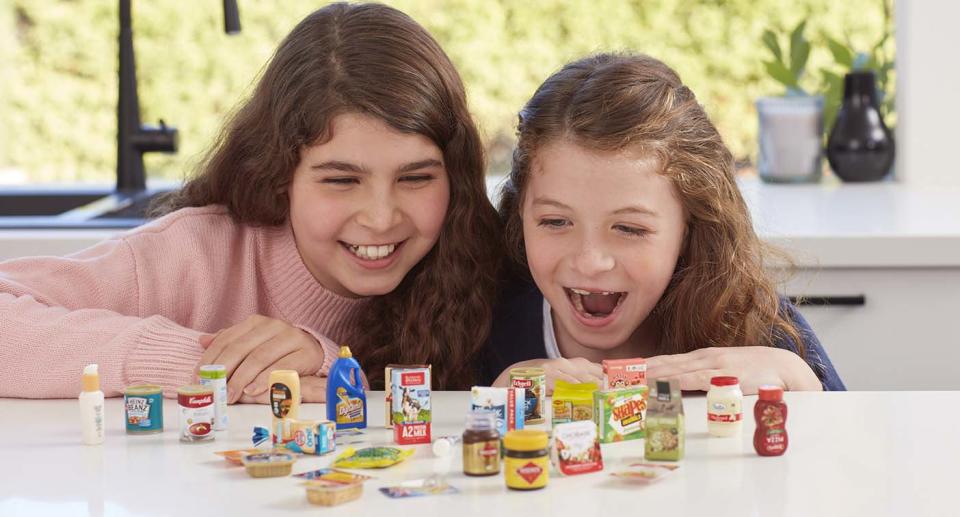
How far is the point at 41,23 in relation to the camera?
179 inches

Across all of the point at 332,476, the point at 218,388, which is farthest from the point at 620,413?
the point at 218,388

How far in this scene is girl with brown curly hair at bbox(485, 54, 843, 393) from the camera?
1612mm

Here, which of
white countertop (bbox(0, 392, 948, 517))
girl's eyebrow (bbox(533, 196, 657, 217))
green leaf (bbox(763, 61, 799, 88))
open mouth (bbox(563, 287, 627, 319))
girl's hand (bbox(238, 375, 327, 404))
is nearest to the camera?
white countertop (bbox(0, 392, 948, 517))

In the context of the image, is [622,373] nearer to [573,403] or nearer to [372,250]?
[573,403]

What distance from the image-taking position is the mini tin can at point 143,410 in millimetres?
1319

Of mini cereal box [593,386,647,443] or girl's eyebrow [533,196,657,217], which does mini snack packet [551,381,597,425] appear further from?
girl's eyebrow [533,196,657,217]

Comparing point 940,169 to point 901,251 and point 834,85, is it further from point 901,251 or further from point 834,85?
point 901,251

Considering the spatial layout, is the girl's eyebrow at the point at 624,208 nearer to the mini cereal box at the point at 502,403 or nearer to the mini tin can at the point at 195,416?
the mini cereal box at the point at 502,403

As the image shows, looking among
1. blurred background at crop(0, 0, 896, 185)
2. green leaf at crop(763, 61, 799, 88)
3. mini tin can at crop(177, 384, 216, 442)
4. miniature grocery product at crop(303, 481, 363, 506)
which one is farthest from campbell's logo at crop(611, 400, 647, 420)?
blurred background at crop(0, 0, 896, 185)

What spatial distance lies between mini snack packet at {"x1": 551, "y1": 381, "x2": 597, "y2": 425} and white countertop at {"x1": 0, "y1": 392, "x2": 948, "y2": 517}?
7cm

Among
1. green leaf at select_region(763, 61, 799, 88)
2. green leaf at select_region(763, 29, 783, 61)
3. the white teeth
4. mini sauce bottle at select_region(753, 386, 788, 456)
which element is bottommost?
mini sauce bottle at select_region(753, 386, 788, 456)

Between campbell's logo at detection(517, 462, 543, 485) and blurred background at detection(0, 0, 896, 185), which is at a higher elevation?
blurred background at detection(0, 0, 896, 185)

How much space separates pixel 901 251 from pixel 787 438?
1005 mm

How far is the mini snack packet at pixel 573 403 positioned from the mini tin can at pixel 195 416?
366 mm
